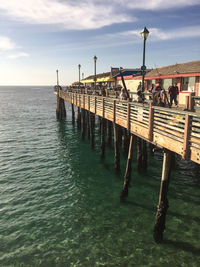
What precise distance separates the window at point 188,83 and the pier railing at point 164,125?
836 cm

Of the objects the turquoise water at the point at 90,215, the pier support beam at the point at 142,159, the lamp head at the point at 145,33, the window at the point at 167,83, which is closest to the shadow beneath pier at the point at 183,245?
the turquoise water at the point at 90,215

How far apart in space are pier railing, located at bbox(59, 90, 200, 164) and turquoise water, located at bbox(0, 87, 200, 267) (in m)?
3.65

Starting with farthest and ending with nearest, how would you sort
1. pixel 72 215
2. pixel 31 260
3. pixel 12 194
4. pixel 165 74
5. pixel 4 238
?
pixel 165 74 → pixel 12 194 → pixel 72 215 → pixel 4 238 → pixel 31 260

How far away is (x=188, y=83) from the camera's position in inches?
718

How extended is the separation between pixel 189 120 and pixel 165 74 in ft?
52.1

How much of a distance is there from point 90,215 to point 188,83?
14207 mm

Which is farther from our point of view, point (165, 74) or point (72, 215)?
point (165, 74)

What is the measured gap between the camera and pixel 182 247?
25.1 feet

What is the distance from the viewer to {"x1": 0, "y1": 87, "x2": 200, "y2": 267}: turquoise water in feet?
24.4

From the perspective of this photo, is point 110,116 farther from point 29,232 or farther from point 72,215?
point 29,232

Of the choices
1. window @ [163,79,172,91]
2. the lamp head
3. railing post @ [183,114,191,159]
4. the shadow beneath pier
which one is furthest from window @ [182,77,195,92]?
the shadow beneath pier

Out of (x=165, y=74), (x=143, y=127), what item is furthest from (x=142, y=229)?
(x=165, y=74)

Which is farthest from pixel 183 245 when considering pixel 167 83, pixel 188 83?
pixel 167 83

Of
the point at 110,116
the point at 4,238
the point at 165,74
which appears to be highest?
the point at 165,74
